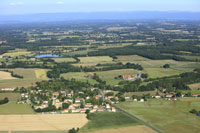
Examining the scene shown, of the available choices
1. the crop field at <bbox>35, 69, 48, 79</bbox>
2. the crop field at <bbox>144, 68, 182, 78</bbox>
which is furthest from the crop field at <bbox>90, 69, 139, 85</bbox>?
the crop field at <bbox>35, 69, 48, 79</bbox>

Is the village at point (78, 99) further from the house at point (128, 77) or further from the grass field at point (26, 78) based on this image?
the house at point (128, 77)

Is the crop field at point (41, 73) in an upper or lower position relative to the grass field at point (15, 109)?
upper

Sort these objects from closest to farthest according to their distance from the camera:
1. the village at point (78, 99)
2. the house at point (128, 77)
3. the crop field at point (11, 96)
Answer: the village at point (78, 99)
the crop field at point (11, 96)
the house at point (128, 77)

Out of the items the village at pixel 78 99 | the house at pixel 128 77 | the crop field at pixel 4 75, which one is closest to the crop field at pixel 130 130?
the village at pixel 78 99

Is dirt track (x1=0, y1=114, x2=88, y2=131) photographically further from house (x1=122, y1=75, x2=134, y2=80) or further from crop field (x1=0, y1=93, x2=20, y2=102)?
house (x1=122, y1=75, x2=134, y2=80)

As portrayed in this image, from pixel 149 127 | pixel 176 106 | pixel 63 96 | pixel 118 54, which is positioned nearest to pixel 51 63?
pixel 118 54

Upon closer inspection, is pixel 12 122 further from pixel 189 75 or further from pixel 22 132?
pixel 189 75
